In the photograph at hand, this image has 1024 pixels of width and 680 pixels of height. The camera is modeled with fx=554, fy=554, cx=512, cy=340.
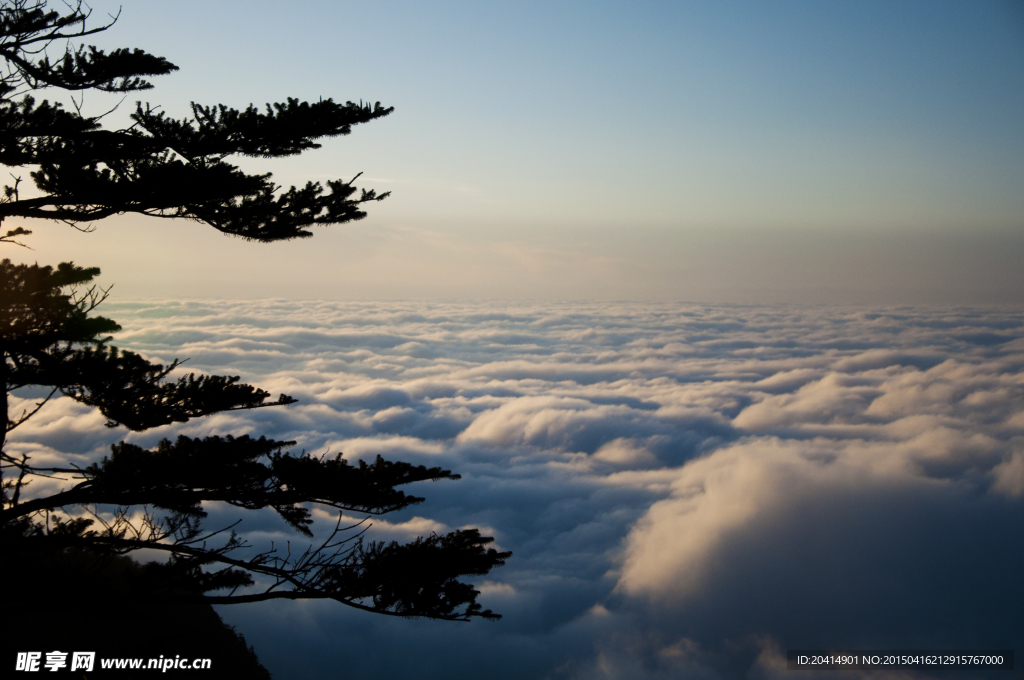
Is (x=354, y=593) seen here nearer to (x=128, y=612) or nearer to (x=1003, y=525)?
(x=128, y=612)

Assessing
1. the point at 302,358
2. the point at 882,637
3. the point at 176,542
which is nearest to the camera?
the point at 176,542

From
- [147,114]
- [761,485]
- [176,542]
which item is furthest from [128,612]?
[761,485]

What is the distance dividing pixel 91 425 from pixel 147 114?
116814mm

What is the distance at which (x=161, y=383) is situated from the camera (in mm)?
8227

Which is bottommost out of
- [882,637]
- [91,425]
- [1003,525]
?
[882,637]

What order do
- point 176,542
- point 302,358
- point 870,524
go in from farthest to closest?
1. point 302,358
2. point 870,524
3. point 176,542

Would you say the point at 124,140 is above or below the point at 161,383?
above

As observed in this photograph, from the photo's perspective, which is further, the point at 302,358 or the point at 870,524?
the point at 302,358

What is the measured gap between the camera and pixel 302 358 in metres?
200

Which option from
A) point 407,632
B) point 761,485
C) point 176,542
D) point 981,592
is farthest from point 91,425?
point 981,592

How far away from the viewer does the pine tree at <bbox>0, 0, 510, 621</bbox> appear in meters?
7.00

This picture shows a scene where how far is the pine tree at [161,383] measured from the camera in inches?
275

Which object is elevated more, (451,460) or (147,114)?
(147,114)

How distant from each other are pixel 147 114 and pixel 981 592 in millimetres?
193809
